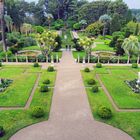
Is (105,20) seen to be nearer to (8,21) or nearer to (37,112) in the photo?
(8,21)

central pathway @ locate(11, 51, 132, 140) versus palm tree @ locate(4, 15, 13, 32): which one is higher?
palm tree @ locate(4, 15, 13, 32)

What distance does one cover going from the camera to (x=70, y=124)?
17547 millimetres

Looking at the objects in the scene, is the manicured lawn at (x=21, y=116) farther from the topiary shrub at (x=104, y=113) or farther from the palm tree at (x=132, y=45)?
the palm tree at (x=132, y=45)

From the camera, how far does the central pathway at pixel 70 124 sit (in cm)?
1586

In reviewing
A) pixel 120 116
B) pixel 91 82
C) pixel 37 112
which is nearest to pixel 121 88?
pixel 91 82

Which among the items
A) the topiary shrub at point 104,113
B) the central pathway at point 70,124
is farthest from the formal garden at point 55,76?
the central pathway at point 70,124

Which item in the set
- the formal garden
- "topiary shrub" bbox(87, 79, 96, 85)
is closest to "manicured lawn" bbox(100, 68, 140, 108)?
the formal garden

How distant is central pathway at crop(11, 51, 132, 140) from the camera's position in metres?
15.9

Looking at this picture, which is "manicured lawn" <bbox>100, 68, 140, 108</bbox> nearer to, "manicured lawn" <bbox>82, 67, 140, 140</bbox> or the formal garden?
the formal garden

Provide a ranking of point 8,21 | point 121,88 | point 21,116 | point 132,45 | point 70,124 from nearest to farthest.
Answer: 1. point 70,124
2. point 21,116
3. point 121,88
4. point 132,45
5. point 8,21

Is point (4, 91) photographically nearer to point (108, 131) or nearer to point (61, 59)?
point (108, 131)

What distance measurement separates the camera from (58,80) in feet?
93.1

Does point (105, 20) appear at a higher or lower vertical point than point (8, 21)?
higher

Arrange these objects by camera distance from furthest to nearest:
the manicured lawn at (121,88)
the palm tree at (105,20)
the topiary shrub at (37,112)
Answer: the palm tree at (105,20)
the manicured lawn at (121,88)
the topiary shrub at (37,112)
